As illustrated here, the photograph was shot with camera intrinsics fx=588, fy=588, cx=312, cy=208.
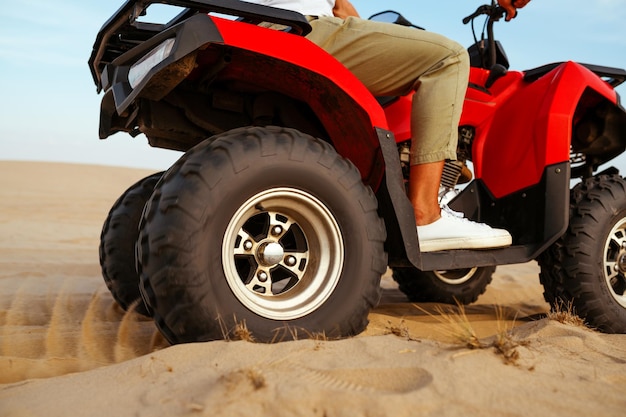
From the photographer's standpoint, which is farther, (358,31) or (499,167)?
(499,167)

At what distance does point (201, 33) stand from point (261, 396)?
1275mm

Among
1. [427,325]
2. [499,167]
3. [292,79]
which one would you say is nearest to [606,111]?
[499,167]

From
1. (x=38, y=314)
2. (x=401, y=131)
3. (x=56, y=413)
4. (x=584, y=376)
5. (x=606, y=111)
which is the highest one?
(x=606, y=111)

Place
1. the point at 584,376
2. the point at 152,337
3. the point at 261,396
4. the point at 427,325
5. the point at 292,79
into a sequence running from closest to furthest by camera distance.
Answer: the point at 261,396
the point at 584,376
the point at 292,79
the point at 152,337
the point at 427,325

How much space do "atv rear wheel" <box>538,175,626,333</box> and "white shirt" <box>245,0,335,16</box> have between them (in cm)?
176

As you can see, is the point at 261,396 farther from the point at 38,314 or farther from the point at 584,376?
the point at 38,314

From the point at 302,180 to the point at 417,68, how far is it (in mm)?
938

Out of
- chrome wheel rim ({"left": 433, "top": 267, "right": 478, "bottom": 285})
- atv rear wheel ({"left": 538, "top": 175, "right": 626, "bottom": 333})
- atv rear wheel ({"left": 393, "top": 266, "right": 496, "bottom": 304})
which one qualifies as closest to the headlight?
atv rear wheel ({"left": 538, "top": 175, "right": 626, "bottom": 333})

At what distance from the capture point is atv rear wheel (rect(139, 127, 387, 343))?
2.01 m

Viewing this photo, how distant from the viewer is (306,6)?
258 centimetres

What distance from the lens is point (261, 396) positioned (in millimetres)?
1479

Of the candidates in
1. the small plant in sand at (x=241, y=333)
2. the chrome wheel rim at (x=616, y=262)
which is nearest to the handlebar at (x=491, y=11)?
the chrome wheel rim at (x=616, y=262)

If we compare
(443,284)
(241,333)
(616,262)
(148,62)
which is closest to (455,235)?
(616,262)

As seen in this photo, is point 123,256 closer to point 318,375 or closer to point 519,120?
point 318,375
